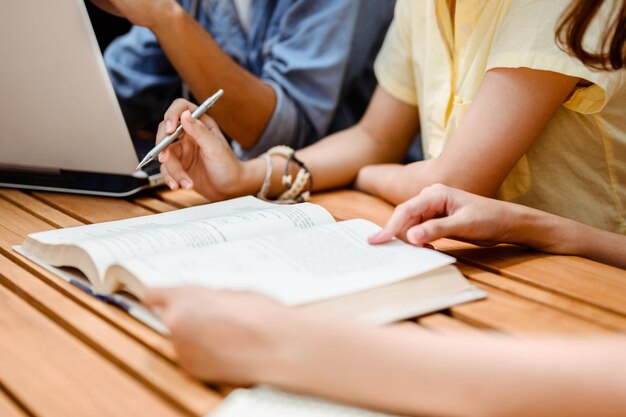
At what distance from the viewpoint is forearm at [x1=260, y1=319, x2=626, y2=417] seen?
522 millimetres

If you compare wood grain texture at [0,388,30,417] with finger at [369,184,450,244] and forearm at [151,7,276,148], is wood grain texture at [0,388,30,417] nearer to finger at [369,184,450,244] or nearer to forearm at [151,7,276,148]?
finger at [369,184,450,244]

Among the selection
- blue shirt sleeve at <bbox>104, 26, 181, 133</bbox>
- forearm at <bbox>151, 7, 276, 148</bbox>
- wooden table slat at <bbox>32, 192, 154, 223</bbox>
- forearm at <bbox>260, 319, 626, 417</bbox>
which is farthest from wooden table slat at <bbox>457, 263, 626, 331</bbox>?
blue shirt sleeve at <bbox>104, 26, 181, 133</bbox>

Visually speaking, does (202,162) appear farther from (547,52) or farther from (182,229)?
(547,52)

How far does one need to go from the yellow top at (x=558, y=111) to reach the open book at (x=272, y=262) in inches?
13.8

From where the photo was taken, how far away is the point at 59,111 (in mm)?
1077

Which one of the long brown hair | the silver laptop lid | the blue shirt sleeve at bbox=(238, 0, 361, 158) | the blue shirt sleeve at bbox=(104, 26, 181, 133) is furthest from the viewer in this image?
the blue shirt sleeve at bbox=(104, 26, 181, 133)

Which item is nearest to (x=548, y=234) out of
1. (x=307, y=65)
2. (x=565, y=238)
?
(x=565, y=238)

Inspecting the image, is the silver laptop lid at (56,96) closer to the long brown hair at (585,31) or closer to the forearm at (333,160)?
the forearm at (333,160)

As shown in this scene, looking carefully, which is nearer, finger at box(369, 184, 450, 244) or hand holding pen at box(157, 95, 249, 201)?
finger at box(369, 184, 450, 244)

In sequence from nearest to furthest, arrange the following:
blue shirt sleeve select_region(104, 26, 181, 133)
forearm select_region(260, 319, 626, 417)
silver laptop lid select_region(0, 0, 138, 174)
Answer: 1. forearm select_region(260, 319, 626, 417)
2. silver laptop lid select_region(0, 0, 138, 174)
3. blue shirt sleeve select_region(104, 26, 181, 133)

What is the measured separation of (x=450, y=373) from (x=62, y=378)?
0.32 meters

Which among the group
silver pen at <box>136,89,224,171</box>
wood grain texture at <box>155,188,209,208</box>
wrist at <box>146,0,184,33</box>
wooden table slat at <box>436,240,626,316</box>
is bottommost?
wooden table slat at <box>436,240,626,316</box>

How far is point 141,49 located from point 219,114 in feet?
1.43

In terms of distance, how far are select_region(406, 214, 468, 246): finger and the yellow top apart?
0.25m
